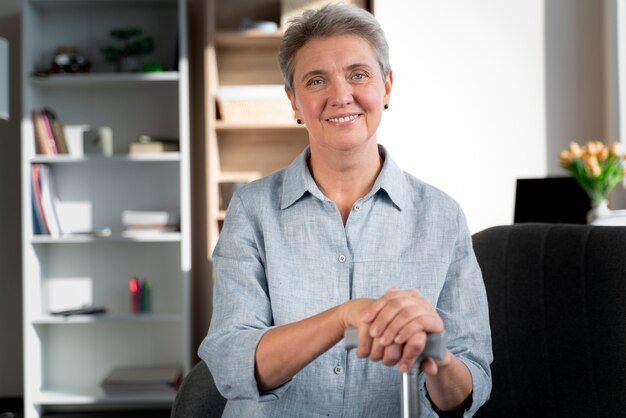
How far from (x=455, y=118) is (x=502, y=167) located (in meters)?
0.35

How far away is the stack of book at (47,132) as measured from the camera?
4102 mm

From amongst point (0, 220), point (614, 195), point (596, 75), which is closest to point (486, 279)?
point (614, 195)

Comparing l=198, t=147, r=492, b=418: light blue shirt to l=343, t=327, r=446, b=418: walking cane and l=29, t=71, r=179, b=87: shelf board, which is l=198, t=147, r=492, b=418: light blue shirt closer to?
l=343, t=327, r=446, b=418: walking cane

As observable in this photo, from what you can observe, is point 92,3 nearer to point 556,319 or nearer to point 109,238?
point 109,238

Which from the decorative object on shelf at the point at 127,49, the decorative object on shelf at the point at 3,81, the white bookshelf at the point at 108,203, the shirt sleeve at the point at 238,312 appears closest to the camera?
the shirt sleeve at the point at 238,312

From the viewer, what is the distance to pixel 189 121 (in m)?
4.45

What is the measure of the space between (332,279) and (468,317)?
0.24 meters

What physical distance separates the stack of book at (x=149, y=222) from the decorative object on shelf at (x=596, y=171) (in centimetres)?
244

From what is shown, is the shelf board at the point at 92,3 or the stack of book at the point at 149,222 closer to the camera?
the stack of book at the point at 149,222

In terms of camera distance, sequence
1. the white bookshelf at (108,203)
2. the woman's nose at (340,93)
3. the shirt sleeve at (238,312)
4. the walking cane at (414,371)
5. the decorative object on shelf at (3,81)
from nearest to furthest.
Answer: the walking cane at (414,371) → the shirt sleeve at (238,312) → the woman's nose at (340,93) → the decorative object on shelf at (3,81) → the white bookshelf at (108,203)

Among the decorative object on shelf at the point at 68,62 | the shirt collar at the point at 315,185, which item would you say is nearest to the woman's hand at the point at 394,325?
the shirt collar at the point at 315,185

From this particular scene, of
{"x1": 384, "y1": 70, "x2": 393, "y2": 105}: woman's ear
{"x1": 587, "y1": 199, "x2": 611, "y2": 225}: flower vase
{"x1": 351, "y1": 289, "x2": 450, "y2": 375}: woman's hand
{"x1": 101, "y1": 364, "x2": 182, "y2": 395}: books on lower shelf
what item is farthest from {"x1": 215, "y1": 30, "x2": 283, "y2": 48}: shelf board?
{"x1": 351, "y1": 289, "x2": 450, "y2": 375}: woman's hand

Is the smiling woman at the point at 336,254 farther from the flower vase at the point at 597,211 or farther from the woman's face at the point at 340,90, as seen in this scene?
the flower vase at the point at 597,211

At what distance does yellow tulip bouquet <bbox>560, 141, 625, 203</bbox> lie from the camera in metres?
2.14
